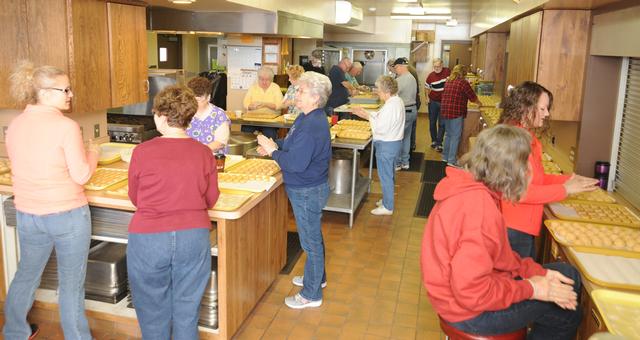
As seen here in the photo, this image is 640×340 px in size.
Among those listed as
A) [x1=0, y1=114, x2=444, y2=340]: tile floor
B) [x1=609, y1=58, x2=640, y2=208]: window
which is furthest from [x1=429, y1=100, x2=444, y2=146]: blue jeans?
[x1=609, y1=58, x2=640, y2=208]: window

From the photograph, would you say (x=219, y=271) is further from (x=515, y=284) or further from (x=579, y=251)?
(x=579, y=251)

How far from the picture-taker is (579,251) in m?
2.69

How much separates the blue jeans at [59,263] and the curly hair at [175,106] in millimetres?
806

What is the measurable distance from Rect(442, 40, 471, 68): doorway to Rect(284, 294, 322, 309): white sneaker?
42.3ft

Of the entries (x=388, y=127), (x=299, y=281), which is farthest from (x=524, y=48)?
(x=299, y=281)

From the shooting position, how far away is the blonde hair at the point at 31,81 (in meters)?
2.74

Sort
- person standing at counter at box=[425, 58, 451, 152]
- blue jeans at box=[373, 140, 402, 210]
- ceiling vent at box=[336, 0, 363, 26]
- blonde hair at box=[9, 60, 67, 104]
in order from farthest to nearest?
person standing at counter at box=[425, 58, 451, 152]
ceiling vent at box=[336, 0, 363, 26]
blue jeans at box=[373, 140, 402, 210]
blonde hair at box=[9, 60, 67, 104]

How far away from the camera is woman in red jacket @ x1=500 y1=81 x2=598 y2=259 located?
2.87m

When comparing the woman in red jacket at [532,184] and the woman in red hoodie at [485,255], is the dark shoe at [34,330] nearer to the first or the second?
the woman in red hoodie at [485,255]

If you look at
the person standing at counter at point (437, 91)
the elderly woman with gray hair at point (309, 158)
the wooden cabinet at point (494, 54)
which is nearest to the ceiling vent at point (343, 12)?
the person standing at counter at point (437, 91)

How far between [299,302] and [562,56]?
110 inches

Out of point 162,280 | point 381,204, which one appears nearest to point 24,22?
point 162,280

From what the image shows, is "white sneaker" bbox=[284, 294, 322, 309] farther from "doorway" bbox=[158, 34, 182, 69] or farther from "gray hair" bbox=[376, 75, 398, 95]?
"doorway" bbox=[158, 34, 182, 69]

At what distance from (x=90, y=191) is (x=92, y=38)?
1206mm
